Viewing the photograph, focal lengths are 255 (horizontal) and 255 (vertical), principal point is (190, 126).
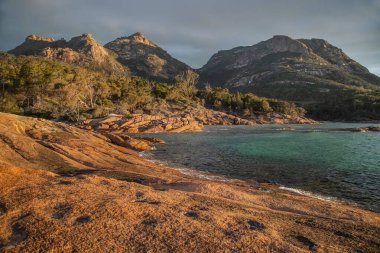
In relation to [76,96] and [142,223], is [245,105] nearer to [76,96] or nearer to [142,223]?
[76,96]

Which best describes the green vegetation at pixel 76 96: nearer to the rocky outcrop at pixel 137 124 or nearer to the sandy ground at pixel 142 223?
the rocky outcrop at pixel 137 124

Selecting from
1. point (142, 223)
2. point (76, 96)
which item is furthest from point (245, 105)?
point (142, 223)

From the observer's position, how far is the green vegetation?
232ft

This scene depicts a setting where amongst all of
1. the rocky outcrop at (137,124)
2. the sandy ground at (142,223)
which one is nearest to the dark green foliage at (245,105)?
the rocky outcrop at (137,124)

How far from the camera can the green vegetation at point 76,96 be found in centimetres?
7056

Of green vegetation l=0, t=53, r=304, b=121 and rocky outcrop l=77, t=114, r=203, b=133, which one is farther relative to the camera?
green vegetation l=0, t=53, r=304, b=121

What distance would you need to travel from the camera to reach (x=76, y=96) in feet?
252

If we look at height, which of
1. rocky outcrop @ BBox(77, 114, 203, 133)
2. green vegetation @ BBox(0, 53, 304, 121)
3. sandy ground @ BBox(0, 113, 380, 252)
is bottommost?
rocky outcrop @ BBox(77, 114, 203, 133)

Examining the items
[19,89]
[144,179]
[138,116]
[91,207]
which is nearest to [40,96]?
[19,89]

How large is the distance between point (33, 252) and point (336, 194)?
15794 mm

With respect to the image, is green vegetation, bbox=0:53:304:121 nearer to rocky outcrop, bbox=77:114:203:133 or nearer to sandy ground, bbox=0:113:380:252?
rocky outcrop, bbox=77:114:203:133

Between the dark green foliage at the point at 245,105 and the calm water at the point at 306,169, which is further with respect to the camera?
the dark green foliage at the point at 245,105

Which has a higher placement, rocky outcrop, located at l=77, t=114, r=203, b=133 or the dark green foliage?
the dark green foliage

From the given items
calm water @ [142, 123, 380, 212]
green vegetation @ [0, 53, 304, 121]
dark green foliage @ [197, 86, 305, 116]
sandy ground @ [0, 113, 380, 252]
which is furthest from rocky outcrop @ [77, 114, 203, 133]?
dark green foliage @ [197, 86, 305, 116]
